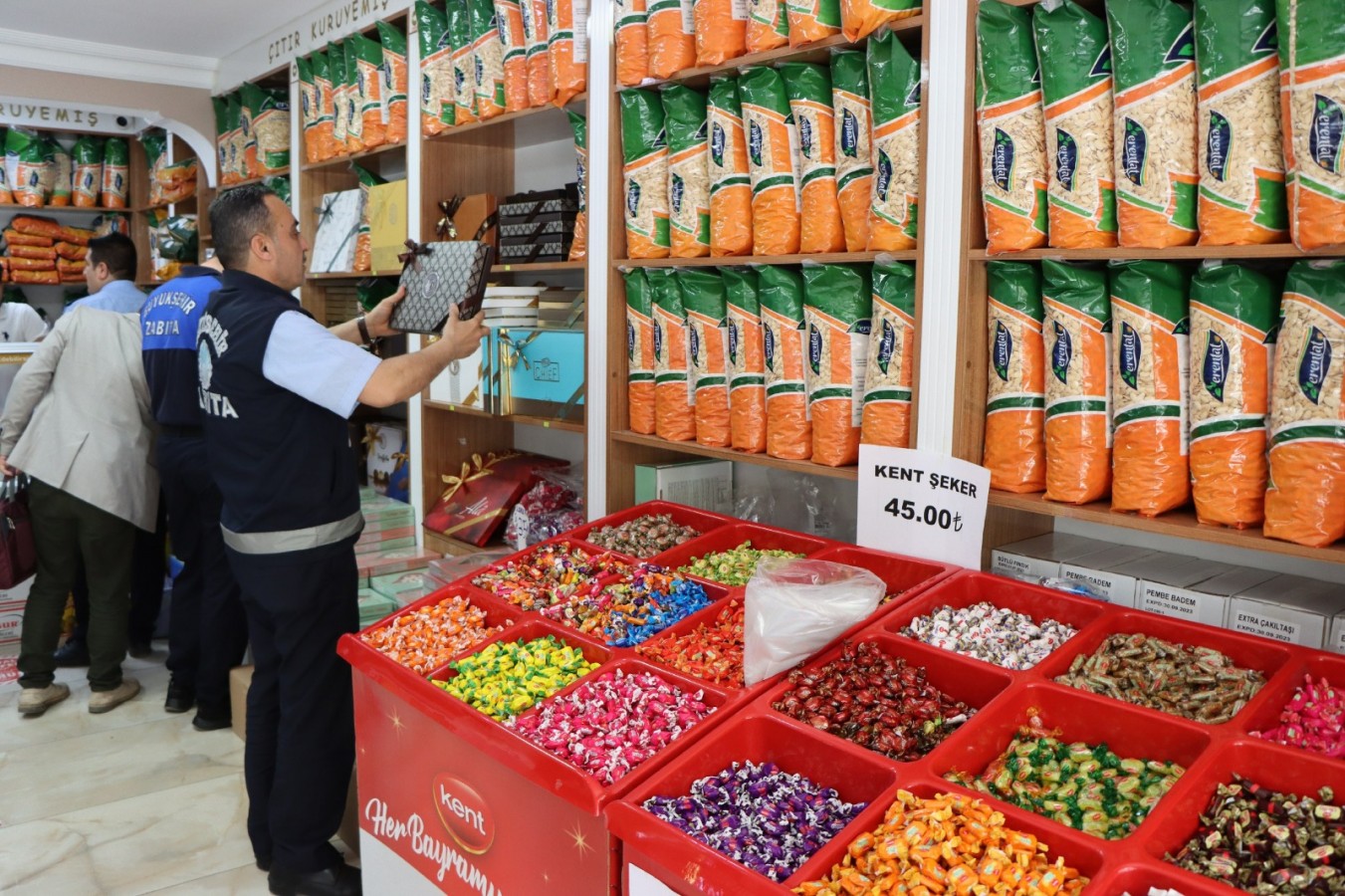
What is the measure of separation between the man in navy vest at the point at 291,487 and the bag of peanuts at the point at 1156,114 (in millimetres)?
1505

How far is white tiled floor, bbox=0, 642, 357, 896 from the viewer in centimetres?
277

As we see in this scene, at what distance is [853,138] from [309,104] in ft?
10.9

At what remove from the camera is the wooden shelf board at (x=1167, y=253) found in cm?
156

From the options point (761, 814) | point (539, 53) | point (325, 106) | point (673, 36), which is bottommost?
point (761, 814)

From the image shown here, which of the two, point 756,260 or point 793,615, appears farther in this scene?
point 756,260

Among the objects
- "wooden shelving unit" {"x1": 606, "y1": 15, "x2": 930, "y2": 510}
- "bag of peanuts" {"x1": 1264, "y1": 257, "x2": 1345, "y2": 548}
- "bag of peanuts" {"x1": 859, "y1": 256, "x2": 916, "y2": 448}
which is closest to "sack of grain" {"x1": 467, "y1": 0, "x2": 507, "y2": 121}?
"wooden shelving unit" {"x1": 606, "y1": 15, "x2": 930, "y2": 510}

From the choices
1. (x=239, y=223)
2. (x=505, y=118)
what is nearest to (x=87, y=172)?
(x=505, y=118)

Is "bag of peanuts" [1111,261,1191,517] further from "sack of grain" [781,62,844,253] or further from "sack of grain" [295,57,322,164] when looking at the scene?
"sack of grain" [295,57,322,164]

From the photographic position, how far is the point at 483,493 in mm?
3707

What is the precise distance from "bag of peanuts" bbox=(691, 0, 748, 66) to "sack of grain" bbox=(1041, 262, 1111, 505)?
3.19 ft

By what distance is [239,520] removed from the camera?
248 cm

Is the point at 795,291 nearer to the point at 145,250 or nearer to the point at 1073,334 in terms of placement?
the point at 1073,334

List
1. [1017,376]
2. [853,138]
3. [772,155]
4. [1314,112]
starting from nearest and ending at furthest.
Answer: [1314,112] → [1017,376] → [853,138] → [772,155]

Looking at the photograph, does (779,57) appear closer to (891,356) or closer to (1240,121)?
(891,356)
